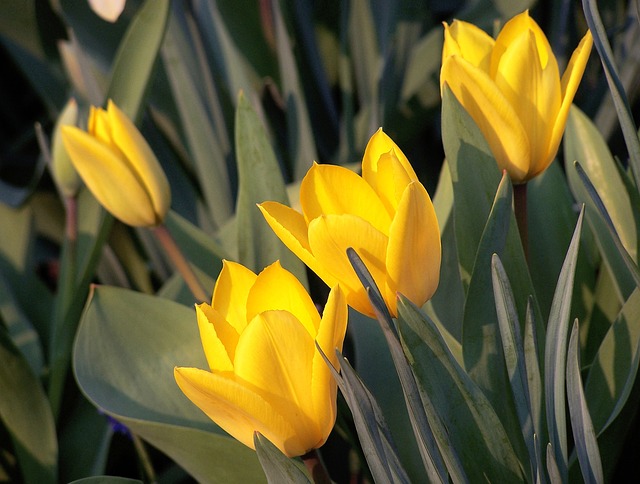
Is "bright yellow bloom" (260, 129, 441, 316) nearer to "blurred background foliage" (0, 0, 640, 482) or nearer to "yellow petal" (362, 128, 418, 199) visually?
"yellow petal" (362, 128, 418, 199)

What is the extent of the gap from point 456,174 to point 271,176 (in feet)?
0.58

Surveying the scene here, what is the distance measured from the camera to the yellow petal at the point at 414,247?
462 mm

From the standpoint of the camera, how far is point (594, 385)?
61cm

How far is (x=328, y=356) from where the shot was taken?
0.45 m

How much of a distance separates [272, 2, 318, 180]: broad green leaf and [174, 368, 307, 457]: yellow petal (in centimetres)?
67

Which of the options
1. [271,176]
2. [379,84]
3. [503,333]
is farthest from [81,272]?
[503,333]

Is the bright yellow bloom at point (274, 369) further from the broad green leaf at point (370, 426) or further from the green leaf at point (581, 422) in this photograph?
the green leaf at point (581, 422)

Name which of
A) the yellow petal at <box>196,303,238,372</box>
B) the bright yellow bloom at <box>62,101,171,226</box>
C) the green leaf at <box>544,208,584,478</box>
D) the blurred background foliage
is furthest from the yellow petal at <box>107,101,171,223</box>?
the green leaf at <box>544,208,584,478</box>

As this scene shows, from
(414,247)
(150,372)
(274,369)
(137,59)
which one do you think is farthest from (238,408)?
(137,59)

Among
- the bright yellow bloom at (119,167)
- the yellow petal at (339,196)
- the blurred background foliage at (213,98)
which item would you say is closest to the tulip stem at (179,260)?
the bright yellow bloom at (119,167)

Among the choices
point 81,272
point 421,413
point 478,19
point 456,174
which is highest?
point 478,19

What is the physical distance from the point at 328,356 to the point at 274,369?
30 millimetres

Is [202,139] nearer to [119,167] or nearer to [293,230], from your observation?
[119,167]

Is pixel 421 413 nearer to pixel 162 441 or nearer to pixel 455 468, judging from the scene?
pixel 455 468
